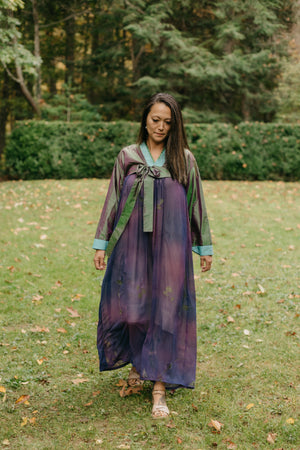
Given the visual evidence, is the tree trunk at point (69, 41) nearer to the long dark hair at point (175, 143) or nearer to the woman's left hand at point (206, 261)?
the long dark hair at point (175, 143)

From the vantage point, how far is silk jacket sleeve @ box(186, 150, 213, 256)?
326cm

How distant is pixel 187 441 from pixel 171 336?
0.63 meters

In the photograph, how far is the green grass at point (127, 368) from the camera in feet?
9.88

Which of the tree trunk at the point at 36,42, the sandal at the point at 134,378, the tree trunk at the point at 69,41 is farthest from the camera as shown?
the tree trunk at the point at 69,41

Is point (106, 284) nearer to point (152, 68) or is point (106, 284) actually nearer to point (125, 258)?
point (125, 258)

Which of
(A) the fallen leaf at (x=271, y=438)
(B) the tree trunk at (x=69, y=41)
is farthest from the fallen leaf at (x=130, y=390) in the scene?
(B) the tree trunk at (x=69, y=41)

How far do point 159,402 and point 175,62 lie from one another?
16583mm

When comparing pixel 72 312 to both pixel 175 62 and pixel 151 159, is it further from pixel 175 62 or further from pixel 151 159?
pixel 175 62

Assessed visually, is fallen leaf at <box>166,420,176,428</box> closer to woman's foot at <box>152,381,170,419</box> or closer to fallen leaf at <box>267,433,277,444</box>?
woman's foot at <box>152,381,170,419</box>

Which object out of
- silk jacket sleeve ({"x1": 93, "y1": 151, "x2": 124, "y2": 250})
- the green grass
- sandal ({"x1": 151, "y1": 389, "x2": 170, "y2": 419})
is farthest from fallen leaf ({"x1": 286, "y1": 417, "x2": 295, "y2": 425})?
silk jacket sleeve ({"x1": 93, "y1": 151, "x2": 124, "y2": 250})

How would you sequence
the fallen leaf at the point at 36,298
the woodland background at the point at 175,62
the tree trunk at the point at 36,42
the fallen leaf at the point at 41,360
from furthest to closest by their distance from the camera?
the tree trunk at the point at 36,42 → the woodland background at the point at 175,62 → the fallen leaf at the point at 36,298 → the fallen leaf at the point at 41,360

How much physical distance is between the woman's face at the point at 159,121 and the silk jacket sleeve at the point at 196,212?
0.22 m

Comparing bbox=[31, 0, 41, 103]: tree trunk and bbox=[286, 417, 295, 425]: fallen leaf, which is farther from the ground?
bbox=[31, 0, 41, 103]: tree trunk

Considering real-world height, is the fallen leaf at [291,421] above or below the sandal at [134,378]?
below
